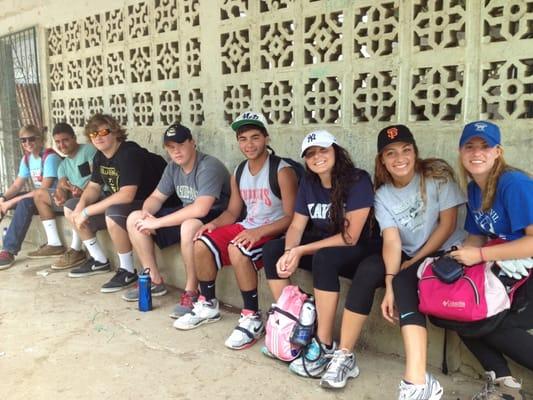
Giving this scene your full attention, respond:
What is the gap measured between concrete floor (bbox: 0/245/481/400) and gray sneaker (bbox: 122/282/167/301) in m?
0.08

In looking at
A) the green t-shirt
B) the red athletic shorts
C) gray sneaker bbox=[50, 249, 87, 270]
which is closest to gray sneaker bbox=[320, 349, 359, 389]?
the red athletic shorts

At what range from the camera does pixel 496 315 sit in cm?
239

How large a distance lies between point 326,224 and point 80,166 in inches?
126

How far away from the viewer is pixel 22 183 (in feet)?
19.8

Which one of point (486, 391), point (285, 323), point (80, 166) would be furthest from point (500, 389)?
point (80, 166)

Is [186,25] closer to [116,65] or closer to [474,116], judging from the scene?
[116,65]

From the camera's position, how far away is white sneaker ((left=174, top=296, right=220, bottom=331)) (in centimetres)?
362

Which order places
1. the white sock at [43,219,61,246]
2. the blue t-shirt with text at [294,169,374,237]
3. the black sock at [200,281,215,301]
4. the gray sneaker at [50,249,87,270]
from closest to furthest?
the blue t-shirt with text at [294,169,374,237] → the black sock at [200,281,215,301] → the gray sneaker at [50,249,87,270] → the white sock at [43,219,61,246]

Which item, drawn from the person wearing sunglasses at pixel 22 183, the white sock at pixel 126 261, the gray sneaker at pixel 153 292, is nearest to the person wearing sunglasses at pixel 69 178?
the person wearing sunglasses at pixel 22 183

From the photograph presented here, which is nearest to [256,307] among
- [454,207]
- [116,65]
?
[454,207]

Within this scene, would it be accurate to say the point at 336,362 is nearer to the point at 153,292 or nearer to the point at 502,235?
the point at 502,235

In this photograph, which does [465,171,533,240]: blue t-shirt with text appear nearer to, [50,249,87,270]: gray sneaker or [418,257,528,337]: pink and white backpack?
[418,257,528,337]: pink and white backpack

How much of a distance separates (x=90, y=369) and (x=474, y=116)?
9.15 feet

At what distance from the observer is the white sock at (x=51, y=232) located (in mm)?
5633
